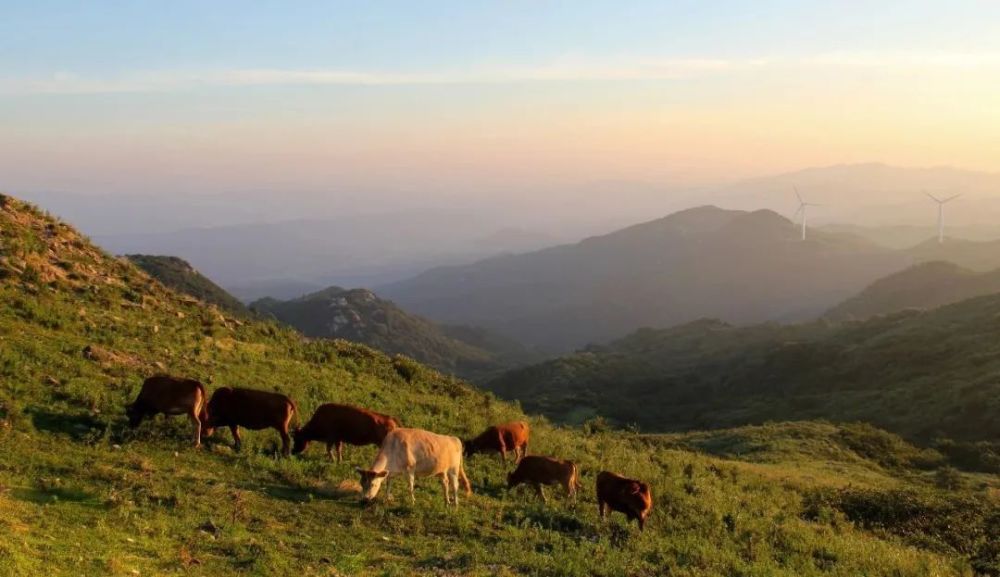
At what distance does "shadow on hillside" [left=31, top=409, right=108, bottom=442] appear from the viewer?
13258 millimetres

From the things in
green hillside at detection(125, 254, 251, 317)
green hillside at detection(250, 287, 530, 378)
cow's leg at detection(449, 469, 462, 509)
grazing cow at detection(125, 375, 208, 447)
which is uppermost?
green hillside at detection(125, 254, 251, 317)

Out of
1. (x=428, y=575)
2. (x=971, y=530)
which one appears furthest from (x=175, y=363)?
(x=971, y=530)

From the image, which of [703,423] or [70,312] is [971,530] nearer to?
[70,312]

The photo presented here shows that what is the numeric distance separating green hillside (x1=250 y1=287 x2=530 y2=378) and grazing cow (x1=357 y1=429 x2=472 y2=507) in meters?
127

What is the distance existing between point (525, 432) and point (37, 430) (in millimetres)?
11214

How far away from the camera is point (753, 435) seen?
3944cm

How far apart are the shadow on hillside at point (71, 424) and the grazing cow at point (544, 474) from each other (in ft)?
28.3

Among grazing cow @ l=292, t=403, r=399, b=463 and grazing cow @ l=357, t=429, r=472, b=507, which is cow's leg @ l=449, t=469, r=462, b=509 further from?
grazing cow @ l=292, t=403, r=399, b=463

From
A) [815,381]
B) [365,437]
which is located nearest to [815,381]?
[815,381]

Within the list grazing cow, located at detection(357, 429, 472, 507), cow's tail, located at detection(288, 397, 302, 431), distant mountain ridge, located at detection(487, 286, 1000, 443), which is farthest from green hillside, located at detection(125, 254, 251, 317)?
grazing cow, located at detection(357, 429, 472, 507)

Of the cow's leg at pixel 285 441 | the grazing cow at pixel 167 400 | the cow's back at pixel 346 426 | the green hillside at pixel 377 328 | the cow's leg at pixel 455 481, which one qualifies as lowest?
the green hillside at pixel 377 328

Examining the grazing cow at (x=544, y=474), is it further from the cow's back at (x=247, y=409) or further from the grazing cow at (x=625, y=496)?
the cow's back at (x=247, y=409)

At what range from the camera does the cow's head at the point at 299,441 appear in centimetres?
1493

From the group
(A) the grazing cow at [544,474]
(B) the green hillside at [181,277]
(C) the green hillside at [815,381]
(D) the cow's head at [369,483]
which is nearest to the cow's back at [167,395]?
(D) the cow's head at [369,483]
